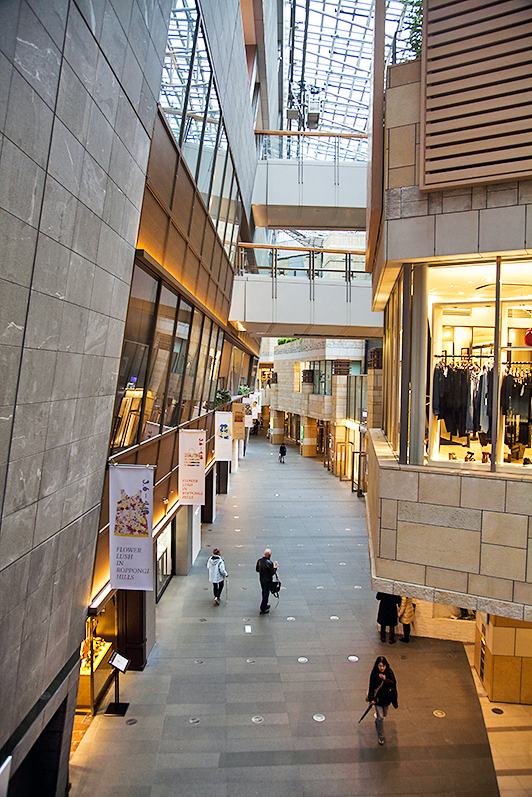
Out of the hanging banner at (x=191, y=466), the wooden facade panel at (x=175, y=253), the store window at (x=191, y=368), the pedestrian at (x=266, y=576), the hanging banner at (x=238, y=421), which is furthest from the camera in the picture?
the hanging banner at (x=238, y=421)

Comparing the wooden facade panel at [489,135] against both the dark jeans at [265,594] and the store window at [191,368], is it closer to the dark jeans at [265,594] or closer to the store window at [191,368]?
the store window at [191,368]

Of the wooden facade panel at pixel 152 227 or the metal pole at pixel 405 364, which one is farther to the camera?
the wooden facade panel at pixel 152 227

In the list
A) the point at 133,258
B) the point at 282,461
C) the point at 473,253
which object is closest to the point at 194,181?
the point at 133,258

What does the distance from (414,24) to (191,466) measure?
7899mm

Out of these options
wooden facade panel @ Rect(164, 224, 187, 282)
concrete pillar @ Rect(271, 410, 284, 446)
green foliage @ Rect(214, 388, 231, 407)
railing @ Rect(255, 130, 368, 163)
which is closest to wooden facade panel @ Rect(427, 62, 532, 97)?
wooden facade panel @ Rect(164, 224, 187, 282)

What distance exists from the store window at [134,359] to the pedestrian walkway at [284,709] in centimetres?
434

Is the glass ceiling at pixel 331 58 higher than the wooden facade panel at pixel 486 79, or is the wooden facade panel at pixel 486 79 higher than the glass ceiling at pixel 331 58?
Result: the glass ceiling at pixel 331 58

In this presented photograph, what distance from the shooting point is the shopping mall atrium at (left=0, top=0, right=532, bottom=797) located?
3977 millimetres

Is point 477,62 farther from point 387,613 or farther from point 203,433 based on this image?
point 387,613

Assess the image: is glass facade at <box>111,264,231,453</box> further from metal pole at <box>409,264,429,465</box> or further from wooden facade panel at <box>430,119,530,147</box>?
wooden facade panel at <box>430,119,530,147</box>

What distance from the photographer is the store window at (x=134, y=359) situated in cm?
627

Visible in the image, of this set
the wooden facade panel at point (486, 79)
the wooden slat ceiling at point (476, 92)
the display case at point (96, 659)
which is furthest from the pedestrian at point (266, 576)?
the wooden facade panel at point (486, 79)

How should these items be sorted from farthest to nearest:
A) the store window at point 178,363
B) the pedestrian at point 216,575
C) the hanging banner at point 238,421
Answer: the hanging banner at point 238,421, the pedestrian at point 216,575, the store window at point 178,363

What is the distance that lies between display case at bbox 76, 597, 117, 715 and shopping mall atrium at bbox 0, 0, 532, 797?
0.15 feet
